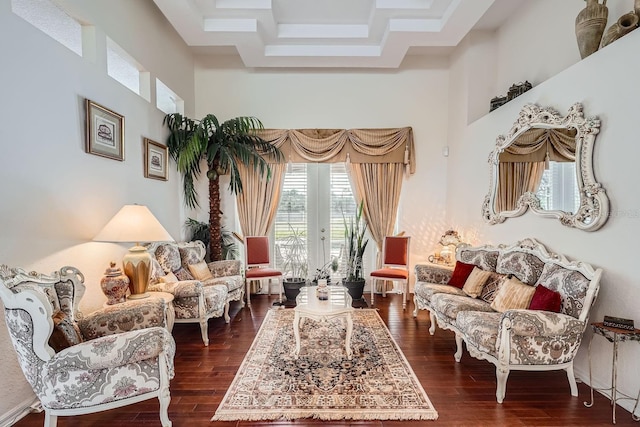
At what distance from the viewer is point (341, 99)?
510 centimetres

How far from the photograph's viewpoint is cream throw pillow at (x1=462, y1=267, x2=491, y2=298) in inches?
127

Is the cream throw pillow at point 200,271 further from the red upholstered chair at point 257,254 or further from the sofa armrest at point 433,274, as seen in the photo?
the sofa armrest at point 433,274

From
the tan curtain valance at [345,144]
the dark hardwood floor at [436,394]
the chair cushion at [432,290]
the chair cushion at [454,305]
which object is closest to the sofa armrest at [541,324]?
the dark hardwood floor at [436,394]

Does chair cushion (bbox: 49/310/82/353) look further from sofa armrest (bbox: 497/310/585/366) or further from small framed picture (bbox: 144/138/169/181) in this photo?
sofa armrest (bbox: 497/310/585/366)

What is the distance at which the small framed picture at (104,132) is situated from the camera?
105 inches

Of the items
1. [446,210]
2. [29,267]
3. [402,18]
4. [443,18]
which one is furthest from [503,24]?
[29,267]

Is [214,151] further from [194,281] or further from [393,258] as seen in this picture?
[393,258]

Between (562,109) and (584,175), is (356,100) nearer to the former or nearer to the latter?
(562,109)

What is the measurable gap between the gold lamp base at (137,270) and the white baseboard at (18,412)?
2.96 feet

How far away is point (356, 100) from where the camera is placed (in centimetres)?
510

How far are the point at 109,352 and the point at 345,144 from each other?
4137mm

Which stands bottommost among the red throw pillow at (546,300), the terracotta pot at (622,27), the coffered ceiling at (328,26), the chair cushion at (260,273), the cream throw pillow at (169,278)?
the chair cushion at (260,273)

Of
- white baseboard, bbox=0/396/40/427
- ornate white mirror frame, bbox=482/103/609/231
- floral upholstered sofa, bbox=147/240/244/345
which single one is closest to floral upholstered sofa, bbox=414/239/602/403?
ornate white mirror frame, bbox=482/103/609/231

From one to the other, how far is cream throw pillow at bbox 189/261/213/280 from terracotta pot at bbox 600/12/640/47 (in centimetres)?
463
